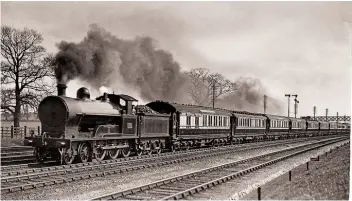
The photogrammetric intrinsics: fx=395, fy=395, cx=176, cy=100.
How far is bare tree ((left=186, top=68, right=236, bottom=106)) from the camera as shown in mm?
46031

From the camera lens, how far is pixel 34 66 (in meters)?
25.0

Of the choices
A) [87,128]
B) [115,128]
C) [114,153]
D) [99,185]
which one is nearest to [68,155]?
[87,128]

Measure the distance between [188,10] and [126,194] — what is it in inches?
220

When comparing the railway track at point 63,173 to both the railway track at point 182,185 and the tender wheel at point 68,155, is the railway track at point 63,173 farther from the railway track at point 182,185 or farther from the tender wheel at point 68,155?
the railway track at point 182,185

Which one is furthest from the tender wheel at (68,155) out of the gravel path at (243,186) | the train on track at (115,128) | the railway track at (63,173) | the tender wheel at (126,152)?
the gravel path at (243,186)

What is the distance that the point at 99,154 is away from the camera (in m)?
17.6

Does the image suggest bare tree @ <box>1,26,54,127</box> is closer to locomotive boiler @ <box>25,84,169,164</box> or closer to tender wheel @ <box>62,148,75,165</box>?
locomotive boiler @ <box>25,84,169,164</box>

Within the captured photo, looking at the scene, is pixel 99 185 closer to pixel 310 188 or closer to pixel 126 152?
pixel 310 188

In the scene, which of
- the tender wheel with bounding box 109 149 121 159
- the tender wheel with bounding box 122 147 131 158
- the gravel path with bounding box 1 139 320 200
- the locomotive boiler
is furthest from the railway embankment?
the tender wheel with bounding box 122 147 131 158

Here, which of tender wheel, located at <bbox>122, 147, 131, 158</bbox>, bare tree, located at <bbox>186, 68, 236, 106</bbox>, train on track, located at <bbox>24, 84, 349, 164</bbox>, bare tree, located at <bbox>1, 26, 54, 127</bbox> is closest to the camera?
train on track, located at <bbox>24, 84, 349, 164</bbox>

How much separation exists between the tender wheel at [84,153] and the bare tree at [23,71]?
6870mm

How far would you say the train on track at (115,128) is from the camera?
52.1ft

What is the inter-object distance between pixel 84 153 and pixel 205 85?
3299 cm

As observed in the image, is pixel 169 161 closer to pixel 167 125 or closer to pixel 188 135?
pixel 167 125
